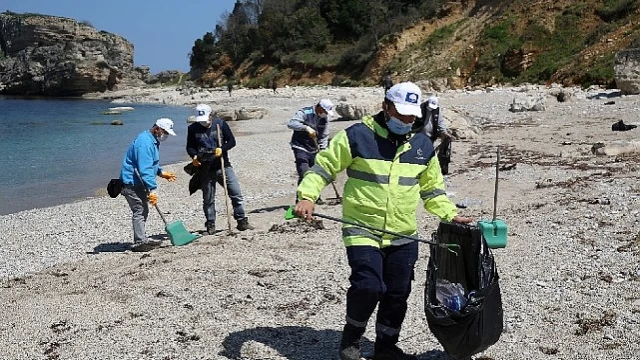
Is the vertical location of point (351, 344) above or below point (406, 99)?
below

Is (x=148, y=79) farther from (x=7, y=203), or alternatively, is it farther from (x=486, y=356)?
(x=486, y=356)

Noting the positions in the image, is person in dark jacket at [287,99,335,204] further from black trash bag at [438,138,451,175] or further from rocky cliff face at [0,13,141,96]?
rocky cliff face at [0,13,141,96]

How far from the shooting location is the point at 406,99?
453 centimetres

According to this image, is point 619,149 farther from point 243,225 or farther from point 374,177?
point 374,177

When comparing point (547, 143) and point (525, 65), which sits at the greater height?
point (525, 65)

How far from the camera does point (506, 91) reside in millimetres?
34125

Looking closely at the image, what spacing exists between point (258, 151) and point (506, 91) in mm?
17119

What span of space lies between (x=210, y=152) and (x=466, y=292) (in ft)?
18.9

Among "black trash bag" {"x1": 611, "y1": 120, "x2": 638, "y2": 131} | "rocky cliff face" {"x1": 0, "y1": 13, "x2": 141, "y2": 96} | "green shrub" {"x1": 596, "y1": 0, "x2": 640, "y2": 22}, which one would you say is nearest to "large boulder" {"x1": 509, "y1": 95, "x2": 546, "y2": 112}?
"black trash bag" {"x1": 611, "y1": 120, "x2": 638, "y2": 131}

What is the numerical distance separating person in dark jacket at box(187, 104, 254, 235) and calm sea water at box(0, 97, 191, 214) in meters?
7.92

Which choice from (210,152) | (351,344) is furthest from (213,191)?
(351,344)

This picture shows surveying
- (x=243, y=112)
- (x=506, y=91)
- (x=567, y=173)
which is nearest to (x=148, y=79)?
(x=243, y=112)

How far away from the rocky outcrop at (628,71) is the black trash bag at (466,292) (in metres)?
22.9

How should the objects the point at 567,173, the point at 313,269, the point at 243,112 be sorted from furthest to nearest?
the point at 243,112 → the point at 567,173 → the point at 313,269
